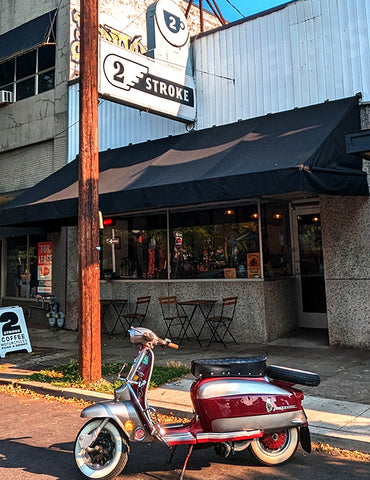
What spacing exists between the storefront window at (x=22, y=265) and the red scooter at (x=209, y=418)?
10353 mm

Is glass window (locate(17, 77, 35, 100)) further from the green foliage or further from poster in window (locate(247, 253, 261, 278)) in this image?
the green foliage

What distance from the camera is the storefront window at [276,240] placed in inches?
372

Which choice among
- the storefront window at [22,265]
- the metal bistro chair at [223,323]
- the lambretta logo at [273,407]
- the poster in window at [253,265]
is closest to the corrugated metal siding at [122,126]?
the storefront window at [22,265]

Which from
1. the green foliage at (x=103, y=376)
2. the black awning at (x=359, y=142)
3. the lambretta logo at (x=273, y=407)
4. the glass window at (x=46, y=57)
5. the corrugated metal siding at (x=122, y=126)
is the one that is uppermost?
the glass window at (x=46, y=57)

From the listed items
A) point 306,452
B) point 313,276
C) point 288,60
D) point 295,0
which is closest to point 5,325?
point 313,276

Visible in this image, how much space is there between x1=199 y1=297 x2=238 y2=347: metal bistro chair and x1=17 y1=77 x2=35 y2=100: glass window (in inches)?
364

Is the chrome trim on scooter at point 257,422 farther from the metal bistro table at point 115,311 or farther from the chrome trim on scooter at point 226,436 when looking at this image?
the metal bistro table at point 115,311

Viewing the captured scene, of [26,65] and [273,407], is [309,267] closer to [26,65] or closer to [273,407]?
[273,407]

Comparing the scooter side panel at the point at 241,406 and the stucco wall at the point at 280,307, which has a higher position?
the stucco wall at the point at 280,307

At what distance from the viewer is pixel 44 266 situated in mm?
13289

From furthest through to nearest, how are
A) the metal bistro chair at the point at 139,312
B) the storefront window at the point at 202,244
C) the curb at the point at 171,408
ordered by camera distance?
1. the metal bistro chair at the point at 139,312
2. the storefront window at the point at 202,244
3. the curb at the point at 171,408

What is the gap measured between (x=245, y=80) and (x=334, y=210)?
136 inches

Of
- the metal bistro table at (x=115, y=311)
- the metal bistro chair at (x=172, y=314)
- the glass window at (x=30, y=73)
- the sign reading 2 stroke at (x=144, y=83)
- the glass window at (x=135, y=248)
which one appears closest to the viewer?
the sign reading 2 stroke at (x=144, y=83)

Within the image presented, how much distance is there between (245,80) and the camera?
980 centimetres
